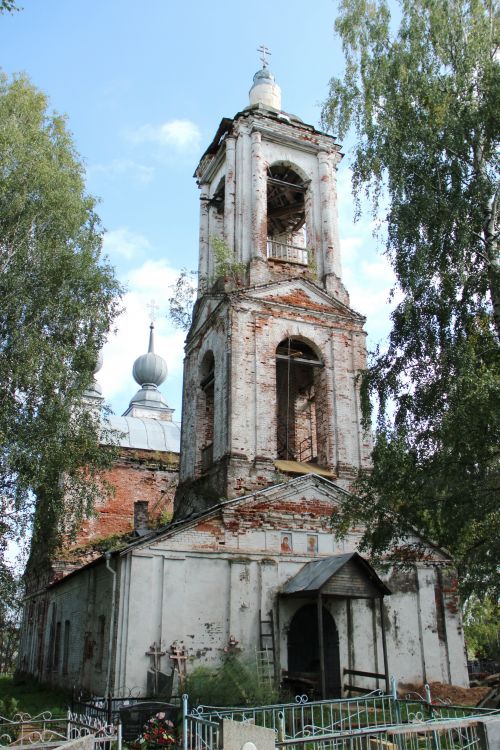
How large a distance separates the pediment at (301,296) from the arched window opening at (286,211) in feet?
5.98

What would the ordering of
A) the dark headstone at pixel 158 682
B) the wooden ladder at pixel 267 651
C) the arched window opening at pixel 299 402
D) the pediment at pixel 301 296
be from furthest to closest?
the pediment at pixel 301 296 < the arched window opening at pixel 299 402 < the wooden ladder at pixel 267 651 < the dark headstone at pixel 158 682

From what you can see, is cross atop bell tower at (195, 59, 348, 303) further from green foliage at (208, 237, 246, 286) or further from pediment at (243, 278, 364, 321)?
pediment at (243, 278, 364, 321)

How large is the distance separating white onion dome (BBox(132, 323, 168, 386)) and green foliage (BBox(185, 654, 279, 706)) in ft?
84.8

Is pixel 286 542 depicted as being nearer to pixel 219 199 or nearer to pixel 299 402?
pixel 299 402

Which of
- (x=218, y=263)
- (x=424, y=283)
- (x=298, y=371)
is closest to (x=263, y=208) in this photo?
(x=218, y=263)

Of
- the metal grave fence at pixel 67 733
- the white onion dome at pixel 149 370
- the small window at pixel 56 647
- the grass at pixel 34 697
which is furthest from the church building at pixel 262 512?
the white onion dome at pixel 149 370

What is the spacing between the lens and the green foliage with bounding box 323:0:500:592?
33.1 ft

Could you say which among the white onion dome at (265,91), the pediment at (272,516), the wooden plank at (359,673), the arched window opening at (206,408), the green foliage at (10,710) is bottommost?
the green foliage at (10,710)

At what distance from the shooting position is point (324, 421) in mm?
16609

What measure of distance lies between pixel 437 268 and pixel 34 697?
1397 cm

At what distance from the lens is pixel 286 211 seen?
20.9 meters

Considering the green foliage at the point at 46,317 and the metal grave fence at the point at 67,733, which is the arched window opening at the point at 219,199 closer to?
the green foliage at the point at 46,317

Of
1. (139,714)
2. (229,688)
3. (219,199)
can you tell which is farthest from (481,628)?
(139,714)

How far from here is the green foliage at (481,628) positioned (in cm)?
2200
